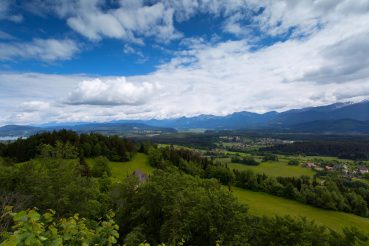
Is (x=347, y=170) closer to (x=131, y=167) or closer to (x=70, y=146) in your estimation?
(x=131, y=167)

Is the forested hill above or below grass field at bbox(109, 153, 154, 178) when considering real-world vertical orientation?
above

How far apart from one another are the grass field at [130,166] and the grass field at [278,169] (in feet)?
172

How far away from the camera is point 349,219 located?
64125mm

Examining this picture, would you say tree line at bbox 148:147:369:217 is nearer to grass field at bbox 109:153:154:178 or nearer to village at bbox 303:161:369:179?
grass field at bbox 109:153:154:178

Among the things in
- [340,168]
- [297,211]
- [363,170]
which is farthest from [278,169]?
[297,211]

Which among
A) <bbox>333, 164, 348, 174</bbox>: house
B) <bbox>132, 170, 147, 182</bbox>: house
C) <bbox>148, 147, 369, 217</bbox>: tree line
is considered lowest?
<bbox>333, 164, 348, 174</bbox>: house

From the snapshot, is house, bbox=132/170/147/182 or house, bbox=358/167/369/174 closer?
house, bbox=132/170/147/182

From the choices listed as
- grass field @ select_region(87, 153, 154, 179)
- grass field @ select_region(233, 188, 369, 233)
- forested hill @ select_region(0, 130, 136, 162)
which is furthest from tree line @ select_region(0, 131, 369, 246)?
forested hill @ select_region(0, 130, 136, 162)

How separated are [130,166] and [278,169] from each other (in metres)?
79.7

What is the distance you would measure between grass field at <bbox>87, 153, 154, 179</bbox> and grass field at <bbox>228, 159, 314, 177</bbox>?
172ft

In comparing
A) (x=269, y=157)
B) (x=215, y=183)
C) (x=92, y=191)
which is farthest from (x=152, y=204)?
(x=269, y=157)

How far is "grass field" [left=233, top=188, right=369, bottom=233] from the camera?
60.6 m

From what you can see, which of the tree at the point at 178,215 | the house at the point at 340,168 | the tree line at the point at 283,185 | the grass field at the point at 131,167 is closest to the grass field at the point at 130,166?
the grass field at the point at 131,167

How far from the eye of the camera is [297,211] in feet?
222
